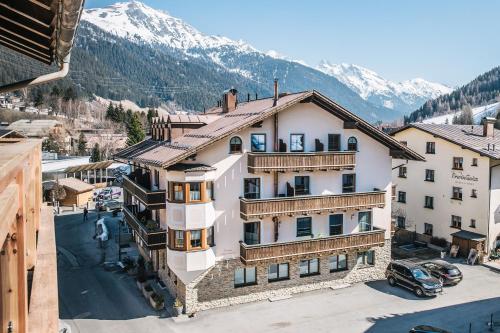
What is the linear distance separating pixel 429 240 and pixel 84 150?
256 ft

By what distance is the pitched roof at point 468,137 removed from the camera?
1476 inches

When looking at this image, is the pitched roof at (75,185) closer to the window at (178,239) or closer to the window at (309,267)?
the window at (178,239)

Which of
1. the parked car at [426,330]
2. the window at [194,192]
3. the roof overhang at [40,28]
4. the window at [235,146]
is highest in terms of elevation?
the roof overhang at [40,28]

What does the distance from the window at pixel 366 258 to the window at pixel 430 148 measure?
1526cm

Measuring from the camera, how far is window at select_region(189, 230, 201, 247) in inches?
1003

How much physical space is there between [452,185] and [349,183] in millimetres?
14875

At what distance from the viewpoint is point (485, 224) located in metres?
36.9

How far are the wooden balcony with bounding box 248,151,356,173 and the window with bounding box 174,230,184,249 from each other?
562 cm

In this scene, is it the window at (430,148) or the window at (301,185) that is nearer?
the window at (301,185)

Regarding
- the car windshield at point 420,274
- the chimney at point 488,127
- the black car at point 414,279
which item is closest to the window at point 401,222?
the chimney at point 488,127

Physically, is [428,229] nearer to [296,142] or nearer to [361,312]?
[361,312]

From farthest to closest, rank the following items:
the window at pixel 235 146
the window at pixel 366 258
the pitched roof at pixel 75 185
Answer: the pitched roof at pixel 75 185 → the window at pixel 366 258 → the window at pixel 235 146

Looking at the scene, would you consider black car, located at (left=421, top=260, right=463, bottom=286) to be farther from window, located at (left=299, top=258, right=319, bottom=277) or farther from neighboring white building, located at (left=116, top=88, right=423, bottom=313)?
window, located at (left=299, top=258, right=319, bottom=277)

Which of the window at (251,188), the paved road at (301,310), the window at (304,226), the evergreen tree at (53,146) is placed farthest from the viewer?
the evergreen tree at (53,146)
